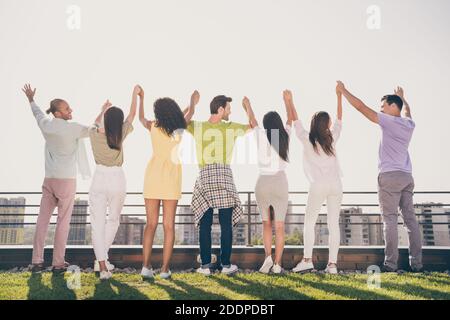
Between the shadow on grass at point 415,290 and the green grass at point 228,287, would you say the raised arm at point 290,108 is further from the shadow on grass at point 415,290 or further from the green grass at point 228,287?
the shadow on grass at point 415,290

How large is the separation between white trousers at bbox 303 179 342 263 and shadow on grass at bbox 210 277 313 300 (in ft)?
3.24

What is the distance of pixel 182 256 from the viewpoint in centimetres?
534

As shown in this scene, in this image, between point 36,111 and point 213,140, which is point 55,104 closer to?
point 36,111

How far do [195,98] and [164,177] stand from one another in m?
1.12

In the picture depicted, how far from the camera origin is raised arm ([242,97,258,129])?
→ 4664 mm

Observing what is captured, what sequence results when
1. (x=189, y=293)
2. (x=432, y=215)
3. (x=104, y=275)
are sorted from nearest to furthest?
(x=189, y=293), (x=104, y=275), (x=432, y=215)

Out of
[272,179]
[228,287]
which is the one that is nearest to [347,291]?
[228,287]

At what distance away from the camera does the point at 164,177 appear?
169 inches

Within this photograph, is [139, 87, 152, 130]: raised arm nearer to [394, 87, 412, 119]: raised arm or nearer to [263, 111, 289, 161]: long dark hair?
[263, 111, 289, 161]: long dark hair

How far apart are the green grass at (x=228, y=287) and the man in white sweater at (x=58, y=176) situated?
0.43 metres
